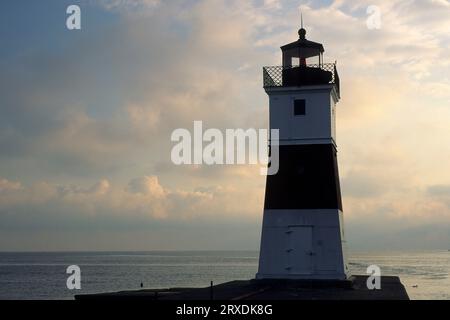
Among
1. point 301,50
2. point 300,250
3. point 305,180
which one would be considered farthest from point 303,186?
point 301,50

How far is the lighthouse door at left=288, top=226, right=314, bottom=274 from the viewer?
2527cm

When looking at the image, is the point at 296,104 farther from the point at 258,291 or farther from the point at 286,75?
the point at 258,291

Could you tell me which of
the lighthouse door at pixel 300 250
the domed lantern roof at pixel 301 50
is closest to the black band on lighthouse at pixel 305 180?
the lighthouse door at pixel 300 250

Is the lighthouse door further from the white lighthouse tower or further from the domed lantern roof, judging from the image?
the domed lantern roof

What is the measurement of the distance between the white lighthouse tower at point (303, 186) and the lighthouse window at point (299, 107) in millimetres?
32

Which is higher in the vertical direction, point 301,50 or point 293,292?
point 301,50

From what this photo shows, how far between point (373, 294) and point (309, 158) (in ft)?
20.3

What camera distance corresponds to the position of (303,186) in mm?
25469

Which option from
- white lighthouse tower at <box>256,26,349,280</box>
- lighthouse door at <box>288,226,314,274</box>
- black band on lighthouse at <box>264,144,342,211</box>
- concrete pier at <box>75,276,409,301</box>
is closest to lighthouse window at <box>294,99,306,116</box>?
white lighthouse tower at <box>256,26,349,280</box>

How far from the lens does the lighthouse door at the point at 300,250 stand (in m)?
25.3

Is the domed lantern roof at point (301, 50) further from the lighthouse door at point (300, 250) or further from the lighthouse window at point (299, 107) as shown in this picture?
the lighthouse door at point (300, 250)

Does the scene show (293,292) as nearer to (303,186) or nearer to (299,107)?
(303,186)

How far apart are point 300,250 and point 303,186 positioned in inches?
99.8

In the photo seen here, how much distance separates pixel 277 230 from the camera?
84.1ft
